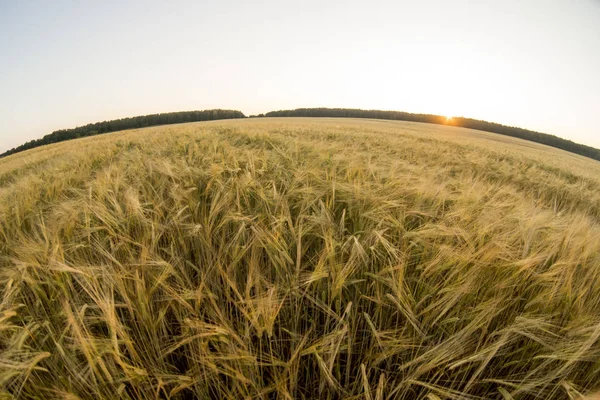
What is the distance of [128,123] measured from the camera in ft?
168

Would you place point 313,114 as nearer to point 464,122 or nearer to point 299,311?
point 464,122

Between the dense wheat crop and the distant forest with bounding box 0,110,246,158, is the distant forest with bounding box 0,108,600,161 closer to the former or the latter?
the distant forest with bounding box 0,110,246,158

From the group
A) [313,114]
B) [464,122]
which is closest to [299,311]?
[313,114]

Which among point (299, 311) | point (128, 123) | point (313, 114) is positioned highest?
point (313, 114)

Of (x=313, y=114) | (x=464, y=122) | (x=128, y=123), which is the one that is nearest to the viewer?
(x=128, y=123)

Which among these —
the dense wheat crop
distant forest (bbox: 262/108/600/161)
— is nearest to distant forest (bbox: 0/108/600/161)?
distant forest (bbox: 262/108/600/161)

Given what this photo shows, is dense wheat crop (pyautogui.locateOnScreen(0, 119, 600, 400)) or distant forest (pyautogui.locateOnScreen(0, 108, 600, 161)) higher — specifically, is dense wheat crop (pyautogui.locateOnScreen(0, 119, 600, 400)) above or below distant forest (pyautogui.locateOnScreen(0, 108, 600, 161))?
below

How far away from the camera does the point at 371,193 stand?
1.34 metres

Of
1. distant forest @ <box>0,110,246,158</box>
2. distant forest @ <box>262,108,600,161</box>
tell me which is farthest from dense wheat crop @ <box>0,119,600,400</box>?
distant forest @ <box>262,108,600,161</box>

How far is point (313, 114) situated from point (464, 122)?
31.9 meters

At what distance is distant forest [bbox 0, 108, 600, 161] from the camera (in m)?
45.3

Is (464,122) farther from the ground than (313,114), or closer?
closer

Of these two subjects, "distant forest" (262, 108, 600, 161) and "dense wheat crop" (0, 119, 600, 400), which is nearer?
"dense wheat crop" (0, 119, 600, 400)

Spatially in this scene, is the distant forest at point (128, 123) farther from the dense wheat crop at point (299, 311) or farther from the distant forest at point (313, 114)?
the dense wheat crop at point (299, 311)
